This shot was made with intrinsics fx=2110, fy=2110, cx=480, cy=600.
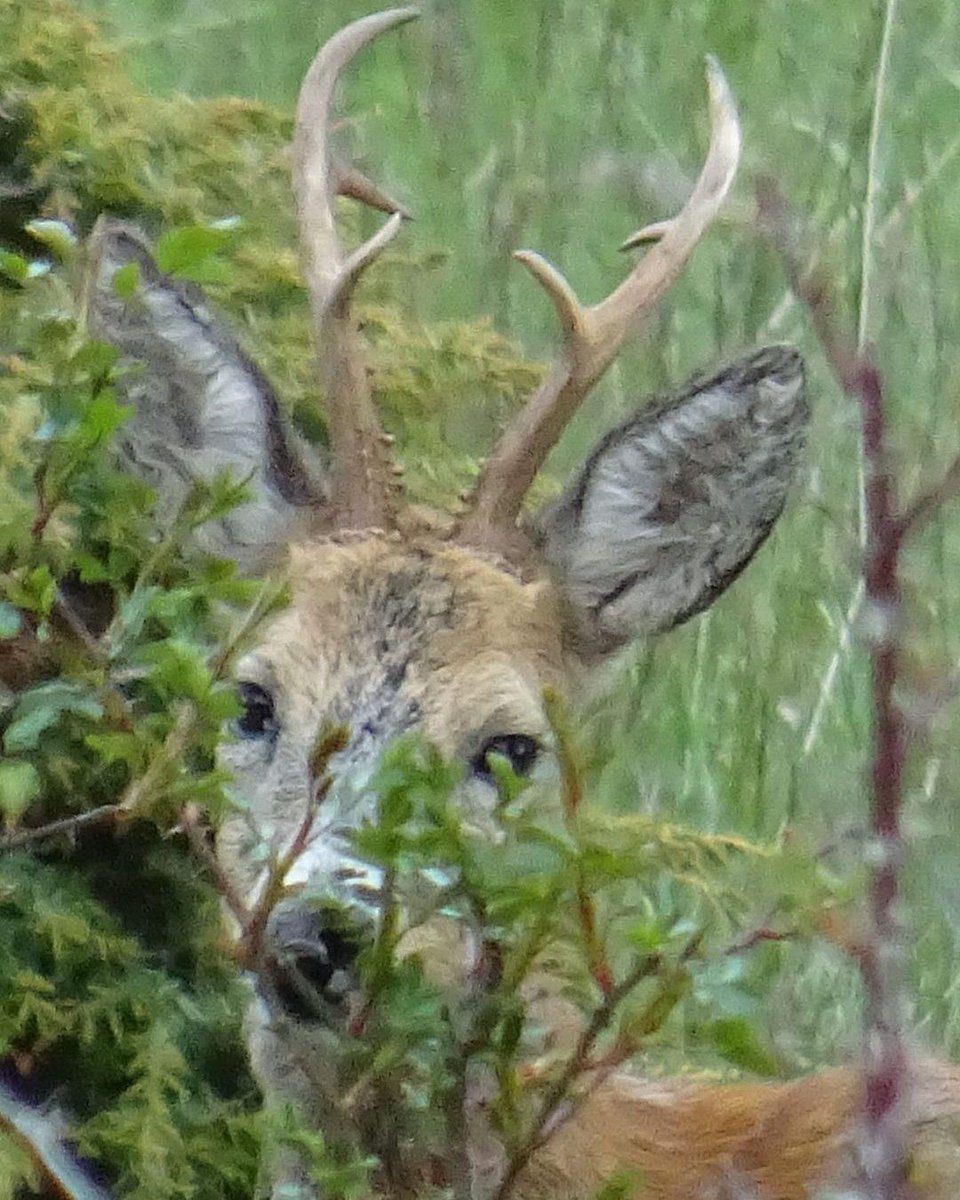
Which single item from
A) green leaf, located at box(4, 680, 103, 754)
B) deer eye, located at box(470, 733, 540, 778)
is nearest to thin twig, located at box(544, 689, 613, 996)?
green leaf, located at box(4, 680, 103, 754)

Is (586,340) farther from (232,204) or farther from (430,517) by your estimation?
(232,204)

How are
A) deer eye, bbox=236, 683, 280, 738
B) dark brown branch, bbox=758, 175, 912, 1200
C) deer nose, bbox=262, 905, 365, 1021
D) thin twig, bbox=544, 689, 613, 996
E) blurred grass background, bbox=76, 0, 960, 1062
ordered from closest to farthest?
dark brown branch, bbox=758, 175, 912, 1200, thin twig, bbox=544, 689, 613, 996, deer nose, bbox=262, 905, 365, 1021, deer eye, bbox=236, 683, 280, 738, blurred grass background, bbox=76, 0, 960, 1062

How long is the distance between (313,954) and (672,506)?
3.96ft

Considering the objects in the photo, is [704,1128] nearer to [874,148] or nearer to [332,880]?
[332,880]

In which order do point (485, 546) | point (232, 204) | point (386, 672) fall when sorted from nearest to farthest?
point (386, 672)
point (485, 546)
point (232, 204)

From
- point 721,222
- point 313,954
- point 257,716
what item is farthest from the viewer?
point 721,222

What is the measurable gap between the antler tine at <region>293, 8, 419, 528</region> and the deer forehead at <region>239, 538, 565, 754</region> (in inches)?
3.4

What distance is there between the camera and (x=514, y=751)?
2.73m

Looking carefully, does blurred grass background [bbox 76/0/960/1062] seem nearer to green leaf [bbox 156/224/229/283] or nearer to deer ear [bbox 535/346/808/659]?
deer ear [bbox 535/346/808/659]

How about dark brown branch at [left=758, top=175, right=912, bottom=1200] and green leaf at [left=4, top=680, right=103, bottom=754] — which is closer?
dark brown branch at [left=758, top=175, right=912, bottom=1200]

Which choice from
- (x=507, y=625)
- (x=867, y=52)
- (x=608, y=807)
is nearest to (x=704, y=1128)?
(x=507, y=625)

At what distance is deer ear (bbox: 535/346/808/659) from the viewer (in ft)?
9.09

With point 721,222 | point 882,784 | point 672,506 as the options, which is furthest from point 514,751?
point 882,784

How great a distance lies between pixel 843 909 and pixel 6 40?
191 centimetres
